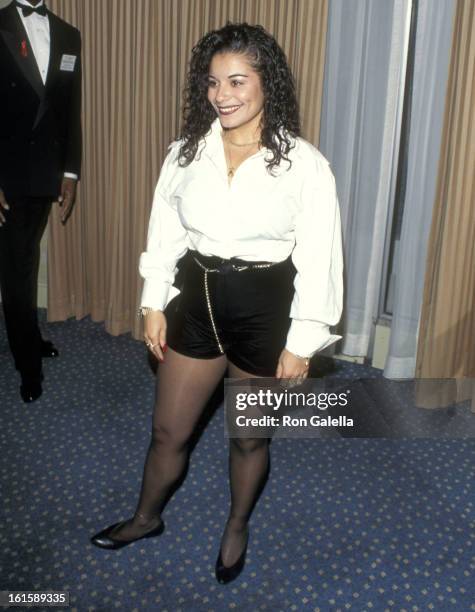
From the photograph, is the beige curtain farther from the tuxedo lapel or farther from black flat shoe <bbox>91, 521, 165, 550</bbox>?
the tuxedo lapel

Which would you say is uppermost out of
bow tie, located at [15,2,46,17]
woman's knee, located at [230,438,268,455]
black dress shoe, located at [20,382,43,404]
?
bow tie, located at [15,2,46,17]

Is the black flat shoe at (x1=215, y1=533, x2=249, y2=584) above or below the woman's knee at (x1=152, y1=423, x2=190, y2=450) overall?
below

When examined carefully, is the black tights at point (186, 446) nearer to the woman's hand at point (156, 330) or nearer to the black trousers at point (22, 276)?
the woman's hand at point (156, 330)

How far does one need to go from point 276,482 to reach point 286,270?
3.61ft

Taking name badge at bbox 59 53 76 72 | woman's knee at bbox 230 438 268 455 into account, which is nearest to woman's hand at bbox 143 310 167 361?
woman's knee at bbox 230 438 268 455

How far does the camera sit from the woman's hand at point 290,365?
68.3 inches

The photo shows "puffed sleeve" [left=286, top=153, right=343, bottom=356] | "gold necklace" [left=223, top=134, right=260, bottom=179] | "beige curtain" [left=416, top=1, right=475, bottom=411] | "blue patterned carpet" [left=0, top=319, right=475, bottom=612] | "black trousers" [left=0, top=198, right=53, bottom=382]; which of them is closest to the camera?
"puffed sleeve" [left=286, top=153, right=343, bottom=356]

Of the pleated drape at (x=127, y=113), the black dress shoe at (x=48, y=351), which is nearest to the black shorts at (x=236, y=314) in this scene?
the pleated drape at (x=127, y=113)

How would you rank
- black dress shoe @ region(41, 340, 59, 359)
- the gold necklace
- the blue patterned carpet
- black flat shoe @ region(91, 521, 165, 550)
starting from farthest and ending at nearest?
black dress shoe @ region(41, 340, 59, 359), black flat shoe @ region(91, 521, 165, 550), the blue patterned carpet, the gold necklace

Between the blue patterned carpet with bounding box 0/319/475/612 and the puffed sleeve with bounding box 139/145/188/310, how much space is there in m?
0.91

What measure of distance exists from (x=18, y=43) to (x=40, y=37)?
6.2 inches

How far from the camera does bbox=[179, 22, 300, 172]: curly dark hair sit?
1667mm

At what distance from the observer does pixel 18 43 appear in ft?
9.15

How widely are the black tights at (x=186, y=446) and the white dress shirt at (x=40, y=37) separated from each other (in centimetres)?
172
